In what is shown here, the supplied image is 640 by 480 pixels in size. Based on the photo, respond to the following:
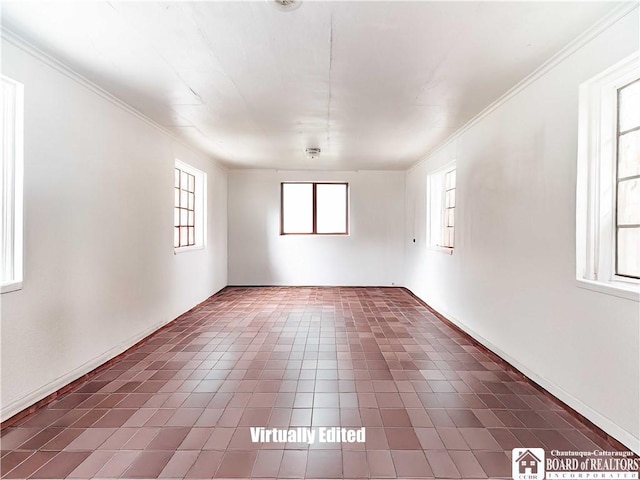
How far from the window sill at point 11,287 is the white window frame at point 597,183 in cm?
353

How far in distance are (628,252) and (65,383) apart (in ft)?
12.7

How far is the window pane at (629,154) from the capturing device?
190cm

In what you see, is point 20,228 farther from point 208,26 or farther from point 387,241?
point 387,241

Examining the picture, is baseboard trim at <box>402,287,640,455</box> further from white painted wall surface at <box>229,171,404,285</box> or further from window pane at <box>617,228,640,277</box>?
white painted wall surface at <box>229,171,404,285</box>

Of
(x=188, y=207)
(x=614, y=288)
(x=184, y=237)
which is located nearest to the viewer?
(x=614, y=288)

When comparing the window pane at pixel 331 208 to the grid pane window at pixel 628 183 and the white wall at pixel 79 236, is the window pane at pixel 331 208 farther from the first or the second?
the grid pane window at pixel 628 183

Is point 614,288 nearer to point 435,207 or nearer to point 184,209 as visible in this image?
point 435,207

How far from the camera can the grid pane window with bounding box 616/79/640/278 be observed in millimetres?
1900

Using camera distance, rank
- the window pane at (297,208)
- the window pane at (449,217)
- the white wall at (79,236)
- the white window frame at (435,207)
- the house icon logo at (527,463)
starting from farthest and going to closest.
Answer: the window pane at (297,208), the white window frame at (435,207), the window pane at (449,217), the white wall at (79,236), the house icon logo at (527,463)

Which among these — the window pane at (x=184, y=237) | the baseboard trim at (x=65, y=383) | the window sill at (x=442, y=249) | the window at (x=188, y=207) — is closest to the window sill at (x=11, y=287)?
the baseboard trim at (x=65, y=383)

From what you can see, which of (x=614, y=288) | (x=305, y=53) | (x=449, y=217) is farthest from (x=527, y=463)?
(x=449, y=217)

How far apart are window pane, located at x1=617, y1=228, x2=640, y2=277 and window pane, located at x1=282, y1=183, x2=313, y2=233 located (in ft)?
17.8

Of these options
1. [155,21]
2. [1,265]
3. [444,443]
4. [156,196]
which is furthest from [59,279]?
[444,443]

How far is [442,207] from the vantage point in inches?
200
